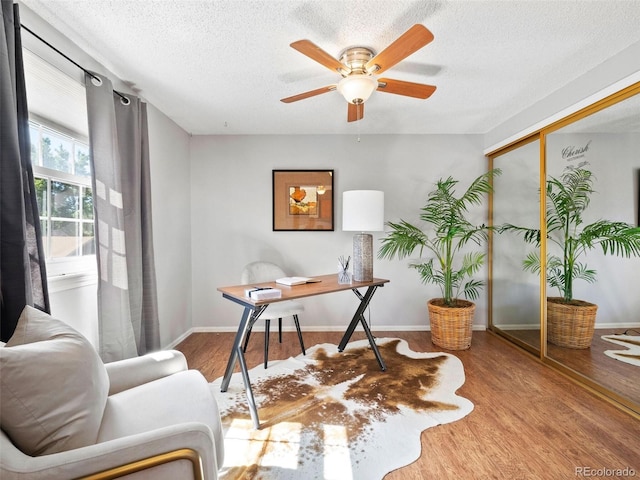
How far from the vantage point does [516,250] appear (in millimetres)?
3080

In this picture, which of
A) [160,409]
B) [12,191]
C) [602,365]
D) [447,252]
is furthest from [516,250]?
[12,191]

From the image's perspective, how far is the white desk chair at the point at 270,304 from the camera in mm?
2562

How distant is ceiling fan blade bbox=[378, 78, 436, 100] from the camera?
1.89 meters

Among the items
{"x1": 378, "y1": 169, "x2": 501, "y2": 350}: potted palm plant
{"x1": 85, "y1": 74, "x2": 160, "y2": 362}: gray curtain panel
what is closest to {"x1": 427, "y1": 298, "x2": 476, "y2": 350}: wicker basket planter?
{"x1": 378, "y1": 169, "x2": 501, "y2": 350}: potted palm plant

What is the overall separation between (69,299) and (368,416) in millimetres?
1993

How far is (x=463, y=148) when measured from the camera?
3.59 metres

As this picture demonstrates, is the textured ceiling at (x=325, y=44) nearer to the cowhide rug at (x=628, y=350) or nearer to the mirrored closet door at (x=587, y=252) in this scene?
the mirrored closet door at (x=587, y=252)

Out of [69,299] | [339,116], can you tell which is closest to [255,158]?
[339,116]

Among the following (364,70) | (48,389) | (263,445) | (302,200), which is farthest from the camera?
(302,200)

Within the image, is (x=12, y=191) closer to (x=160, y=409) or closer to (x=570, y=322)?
(x=160, y=409)

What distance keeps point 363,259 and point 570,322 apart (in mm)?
1752

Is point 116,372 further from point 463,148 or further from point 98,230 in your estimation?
point 463,148

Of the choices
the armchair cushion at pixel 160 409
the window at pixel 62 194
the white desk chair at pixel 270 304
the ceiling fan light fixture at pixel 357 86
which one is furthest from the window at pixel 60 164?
the ceiling fan light fixture at pixel 357 86

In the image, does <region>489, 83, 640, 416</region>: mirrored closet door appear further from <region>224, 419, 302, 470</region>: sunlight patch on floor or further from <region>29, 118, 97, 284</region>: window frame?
<region>29, 118, 97, 284</region>: window frame
